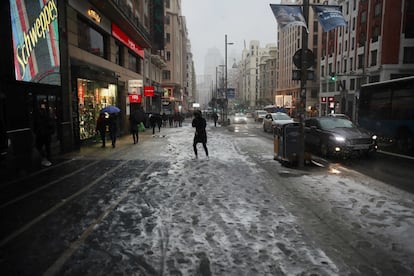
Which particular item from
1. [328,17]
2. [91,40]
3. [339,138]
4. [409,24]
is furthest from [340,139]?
[409,24]

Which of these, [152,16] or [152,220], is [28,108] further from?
[152,16]

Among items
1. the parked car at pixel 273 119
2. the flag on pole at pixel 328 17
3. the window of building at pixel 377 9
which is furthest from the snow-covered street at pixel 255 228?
the window of building at pixel 377 9

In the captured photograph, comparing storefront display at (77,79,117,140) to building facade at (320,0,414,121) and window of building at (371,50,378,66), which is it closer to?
building facade at (320,0,414,121)

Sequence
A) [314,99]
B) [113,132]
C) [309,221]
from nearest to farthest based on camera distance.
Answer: [309,221]
[113,132]
[314,99]

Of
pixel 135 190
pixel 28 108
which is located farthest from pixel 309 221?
pixel 28 108

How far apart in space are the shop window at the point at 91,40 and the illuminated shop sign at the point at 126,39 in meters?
1.63

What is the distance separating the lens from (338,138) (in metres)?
12.5

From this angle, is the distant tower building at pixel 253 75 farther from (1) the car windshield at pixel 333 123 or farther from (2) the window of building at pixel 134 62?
(1) the car windshield at pixel 333 123

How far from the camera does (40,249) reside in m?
4.62

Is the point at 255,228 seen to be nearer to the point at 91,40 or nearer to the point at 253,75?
the point at 91,40

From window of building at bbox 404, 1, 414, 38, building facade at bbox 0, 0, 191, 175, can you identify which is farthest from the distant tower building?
building facade at bbox 0, 0, 191, 175

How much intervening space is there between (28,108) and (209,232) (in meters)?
8.56

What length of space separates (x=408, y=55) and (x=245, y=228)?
150ft

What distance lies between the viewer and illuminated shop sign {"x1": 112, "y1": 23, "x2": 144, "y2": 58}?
22.7 metres
